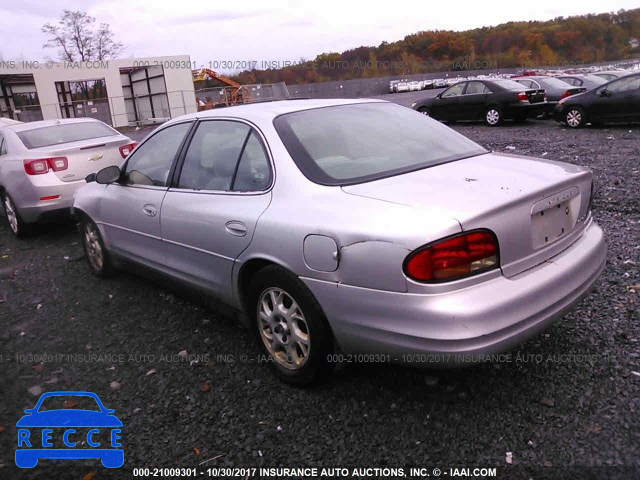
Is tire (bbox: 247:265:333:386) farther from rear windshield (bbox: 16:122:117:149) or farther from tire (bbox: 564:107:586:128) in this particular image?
tire (bbox: 564:107:586:128)

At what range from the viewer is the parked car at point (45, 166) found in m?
6.38

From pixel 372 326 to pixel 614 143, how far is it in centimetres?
1010

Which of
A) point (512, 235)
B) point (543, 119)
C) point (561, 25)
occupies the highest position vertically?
point (561, 25)

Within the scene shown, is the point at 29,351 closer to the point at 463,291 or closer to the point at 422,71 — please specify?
the point at 463,291

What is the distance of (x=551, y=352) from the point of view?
3096mm

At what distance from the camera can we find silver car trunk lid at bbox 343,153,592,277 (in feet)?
7.80

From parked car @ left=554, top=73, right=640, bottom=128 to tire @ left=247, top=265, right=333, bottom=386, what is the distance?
41.5 feet

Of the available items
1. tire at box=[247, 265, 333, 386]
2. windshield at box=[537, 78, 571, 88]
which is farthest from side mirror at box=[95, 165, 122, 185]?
windshield at box=[537, 78, 571, 88]

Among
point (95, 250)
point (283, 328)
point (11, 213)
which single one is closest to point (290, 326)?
point (283, 328)

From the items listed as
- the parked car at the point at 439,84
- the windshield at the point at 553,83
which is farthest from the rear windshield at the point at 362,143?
the parked car at the point at 439,84

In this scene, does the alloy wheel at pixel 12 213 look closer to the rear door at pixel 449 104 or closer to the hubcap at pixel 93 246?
the hubcap at pixel 93 246

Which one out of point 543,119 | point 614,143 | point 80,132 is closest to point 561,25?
point 543,119

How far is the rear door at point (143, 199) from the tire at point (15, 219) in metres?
2.87

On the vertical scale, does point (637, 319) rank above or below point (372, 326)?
below
